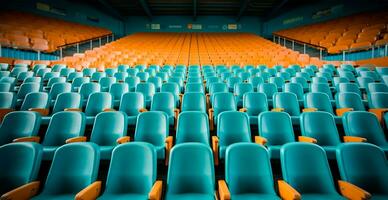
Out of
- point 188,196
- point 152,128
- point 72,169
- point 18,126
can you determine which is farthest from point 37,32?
point 188,196

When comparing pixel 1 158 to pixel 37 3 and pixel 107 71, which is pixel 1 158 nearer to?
pixel 107 71

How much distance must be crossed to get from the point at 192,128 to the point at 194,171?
788mm

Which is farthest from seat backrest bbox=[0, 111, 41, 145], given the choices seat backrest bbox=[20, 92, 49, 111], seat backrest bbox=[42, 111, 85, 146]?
seat backrest bbox=[20, 92, 49, 111]

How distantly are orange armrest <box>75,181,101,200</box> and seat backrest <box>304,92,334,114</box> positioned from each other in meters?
2.97

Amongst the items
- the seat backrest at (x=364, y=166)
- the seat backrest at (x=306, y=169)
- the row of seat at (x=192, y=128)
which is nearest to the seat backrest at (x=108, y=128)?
the row of seat at (x=192, y=128)

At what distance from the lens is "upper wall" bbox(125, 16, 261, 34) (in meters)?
17.9

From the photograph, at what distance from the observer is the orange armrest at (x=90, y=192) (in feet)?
5.39

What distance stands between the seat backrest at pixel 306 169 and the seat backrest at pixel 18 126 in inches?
98.6

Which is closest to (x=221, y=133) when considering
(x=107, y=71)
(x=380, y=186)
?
(x=380, y=186)

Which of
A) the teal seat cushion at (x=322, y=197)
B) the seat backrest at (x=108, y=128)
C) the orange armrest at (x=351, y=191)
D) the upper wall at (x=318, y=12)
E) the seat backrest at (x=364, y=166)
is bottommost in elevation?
the teal seat cushion at (x=322, y=197)

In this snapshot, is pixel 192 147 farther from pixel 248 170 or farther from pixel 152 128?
pixel 152 128

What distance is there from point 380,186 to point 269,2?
48.0 ft

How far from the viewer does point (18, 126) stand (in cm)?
268

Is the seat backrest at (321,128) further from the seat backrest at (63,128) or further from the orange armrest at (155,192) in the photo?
the seat backrest at (63,128)
